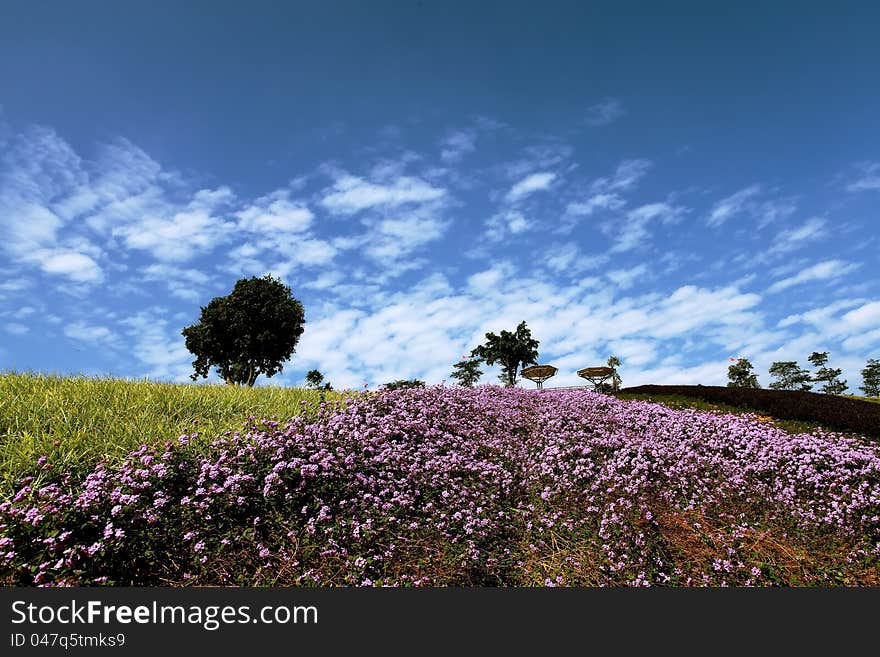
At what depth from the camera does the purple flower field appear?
5.40 m

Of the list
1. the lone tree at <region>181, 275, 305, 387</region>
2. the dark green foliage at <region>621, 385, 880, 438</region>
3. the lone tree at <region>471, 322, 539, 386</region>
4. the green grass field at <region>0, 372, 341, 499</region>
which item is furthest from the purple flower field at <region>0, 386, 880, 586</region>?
the lone tree at <region>471, 322, 539, 386</region>

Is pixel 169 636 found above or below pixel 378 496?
below

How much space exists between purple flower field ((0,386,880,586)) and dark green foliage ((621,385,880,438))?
2.94 metres

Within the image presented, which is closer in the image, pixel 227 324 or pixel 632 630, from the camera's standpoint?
pixel 632 630

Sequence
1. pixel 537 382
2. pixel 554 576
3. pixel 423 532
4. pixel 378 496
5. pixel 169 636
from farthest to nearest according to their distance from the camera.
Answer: pixel 537 382, pixel 378 496, pixel 423 532, pixel 554 576, pixel 169 636

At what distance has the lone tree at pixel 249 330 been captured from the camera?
3397 cm

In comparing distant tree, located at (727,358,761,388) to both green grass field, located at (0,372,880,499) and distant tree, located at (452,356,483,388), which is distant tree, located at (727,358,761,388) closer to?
distant tree, located at (452,356,483,388)

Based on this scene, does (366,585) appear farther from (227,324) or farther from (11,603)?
(227,324)

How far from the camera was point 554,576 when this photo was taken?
5891 mm

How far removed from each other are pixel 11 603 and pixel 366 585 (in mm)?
3077

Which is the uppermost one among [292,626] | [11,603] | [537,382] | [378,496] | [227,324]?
[227,324]

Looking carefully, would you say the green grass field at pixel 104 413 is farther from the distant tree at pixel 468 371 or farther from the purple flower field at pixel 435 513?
the distant tree at pixel 468 371

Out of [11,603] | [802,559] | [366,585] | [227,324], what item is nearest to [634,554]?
[802,559]

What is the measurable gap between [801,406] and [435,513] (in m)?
12.7
